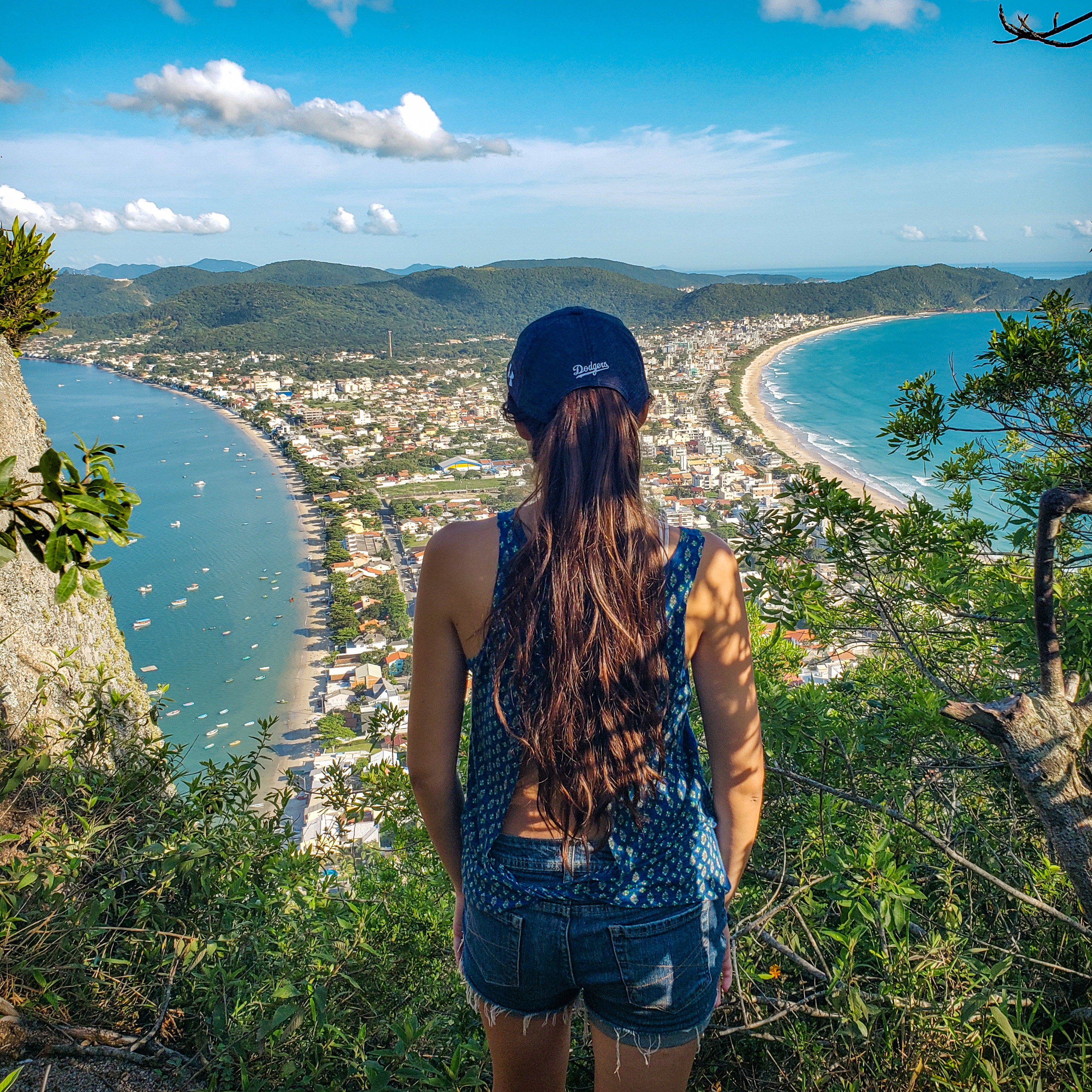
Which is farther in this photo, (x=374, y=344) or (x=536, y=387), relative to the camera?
(x=374, y=344)

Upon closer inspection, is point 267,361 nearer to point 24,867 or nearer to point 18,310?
point 18,310

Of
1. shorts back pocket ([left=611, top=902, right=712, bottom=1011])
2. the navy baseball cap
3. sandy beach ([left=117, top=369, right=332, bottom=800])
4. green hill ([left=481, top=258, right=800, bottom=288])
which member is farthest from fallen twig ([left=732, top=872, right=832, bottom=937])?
green hill ([left=481, top=258, right=800, bottom=288])

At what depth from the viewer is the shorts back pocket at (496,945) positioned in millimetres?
861

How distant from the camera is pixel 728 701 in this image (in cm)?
94

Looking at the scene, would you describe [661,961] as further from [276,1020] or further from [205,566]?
[205,566]

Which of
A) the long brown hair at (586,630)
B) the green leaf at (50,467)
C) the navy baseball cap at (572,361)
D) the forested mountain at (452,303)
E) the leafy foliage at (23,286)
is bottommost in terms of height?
the long brown hair at (586,630)

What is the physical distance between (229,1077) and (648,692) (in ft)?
4.41

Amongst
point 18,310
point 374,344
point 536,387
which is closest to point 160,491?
point 18,310

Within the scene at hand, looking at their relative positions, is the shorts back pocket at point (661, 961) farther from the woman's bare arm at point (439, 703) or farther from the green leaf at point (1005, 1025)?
the green leaf at point (1005, 1025)

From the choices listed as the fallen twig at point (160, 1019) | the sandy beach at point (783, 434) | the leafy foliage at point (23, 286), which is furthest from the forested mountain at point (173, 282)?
the fallen twig at point (160, 1019)

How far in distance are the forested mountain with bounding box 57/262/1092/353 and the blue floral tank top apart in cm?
3954

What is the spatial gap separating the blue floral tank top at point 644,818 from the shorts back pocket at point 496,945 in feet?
0.05

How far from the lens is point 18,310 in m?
4.42

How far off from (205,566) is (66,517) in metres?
16.9
